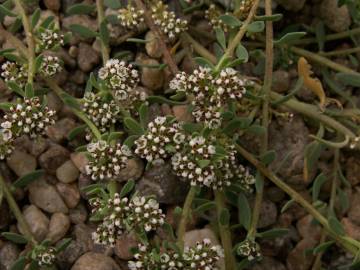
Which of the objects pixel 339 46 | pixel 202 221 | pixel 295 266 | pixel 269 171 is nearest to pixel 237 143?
pixel 269 171

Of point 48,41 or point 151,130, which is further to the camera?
point 48,41

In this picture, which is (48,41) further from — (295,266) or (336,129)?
(295,266)

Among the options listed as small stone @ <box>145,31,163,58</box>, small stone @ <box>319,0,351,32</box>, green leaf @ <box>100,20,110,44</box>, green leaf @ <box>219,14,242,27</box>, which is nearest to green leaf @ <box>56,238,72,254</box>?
green leaf @ <box>100,20,110,44</box>

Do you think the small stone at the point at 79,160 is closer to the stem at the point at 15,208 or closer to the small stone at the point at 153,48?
the stem at the point at 15,208

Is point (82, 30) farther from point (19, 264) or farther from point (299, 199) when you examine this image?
point (299, 199)

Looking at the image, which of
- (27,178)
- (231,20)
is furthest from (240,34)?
(27,178)

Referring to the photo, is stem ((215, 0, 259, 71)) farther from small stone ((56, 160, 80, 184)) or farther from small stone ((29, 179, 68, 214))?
small stone ((29, 179, 68, 214))
